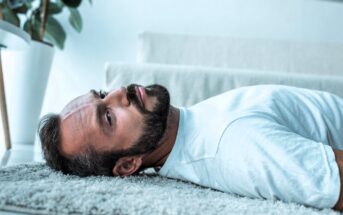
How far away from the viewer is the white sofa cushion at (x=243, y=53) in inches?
91.4

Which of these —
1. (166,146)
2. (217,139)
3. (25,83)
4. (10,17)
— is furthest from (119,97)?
(10,17)

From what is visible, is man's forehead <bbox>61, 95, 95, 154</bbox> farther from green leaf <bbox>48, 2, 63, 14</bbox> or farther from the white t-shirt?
green leaf <bbox>48, 2, 63, 14</bbox>

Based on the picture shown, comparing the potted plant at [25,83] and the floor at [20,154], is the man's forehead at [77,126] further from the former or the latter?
the potted plant at [25,83]

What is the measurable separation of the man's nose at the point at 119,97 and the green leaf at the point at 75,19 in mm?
1527

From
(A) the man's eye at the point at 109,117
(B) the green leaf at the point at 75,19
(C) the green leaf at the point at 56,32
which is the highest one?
(B) the green leaf at the point at 75,19

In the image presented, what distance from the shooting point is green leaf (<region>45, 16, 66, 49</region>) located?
2.55 m

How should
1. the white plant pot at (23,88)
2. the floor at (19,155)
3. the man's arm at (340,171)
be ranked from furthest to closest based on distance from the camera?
the white plant pot at (23,88)
the floor at (19,155)
the man's arm at (340,171)

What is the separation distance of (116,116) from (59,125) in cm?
16

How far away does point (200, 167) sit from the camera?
1.02 metres

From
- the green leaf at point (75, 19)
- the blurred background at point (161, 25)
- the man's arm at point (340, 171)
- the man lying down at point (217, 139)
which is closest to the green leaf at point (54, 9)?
the green leaf at point (75, 19)

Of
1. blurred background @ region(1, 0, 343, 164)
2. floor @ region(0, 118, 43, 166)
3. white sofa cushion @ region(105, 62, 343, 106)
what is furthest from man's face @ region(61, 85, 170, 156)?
blurred background @ region(1, 0, 343, 164)

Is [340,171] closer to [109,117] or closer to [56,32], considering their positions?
[109,117]

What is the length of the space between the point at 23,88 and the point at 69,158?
1.31 meters

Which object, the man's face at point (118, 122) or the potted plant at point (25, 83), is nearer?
the man's face at point (118, 122)
